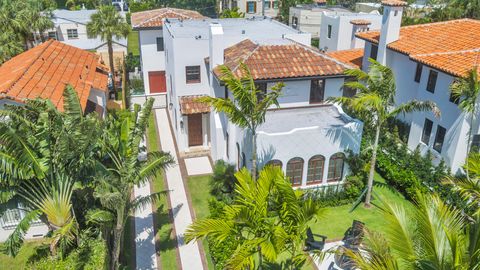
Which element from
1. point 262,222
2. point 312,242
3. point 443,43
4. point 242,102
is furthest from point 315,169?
point 443,43

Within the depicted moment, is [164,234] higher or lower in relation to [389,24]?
lower

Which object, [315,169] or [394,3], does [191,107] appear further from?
[394,3]

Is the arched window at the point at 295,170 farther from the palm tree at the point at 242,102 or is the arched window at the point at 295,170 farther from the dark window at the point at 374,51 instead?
the dark window at the point at 374,51

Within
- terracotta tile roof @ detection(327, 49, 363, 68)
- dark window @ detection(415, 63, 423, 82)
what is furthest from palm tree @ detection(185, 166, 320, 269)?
terracotta tile roof @ detection(327, 49, 363, 68)

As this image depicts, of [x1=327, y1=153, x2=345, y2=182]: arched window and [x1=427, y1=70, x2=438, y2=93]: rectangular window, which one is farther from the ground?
[x1=427, y1=70, x2=438, y2=93]: rectangular window

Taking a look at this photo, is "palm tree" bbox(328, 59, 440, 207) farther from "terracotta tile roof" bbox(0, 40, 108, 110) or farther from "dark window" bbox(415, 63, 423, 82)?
"terracotta tile roof" bbox(0, 40, 108, 110)

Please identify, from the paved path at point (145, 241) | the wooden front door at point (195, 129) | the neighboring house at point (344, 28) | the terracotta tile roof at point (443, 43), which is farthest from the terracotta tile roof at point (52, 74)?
the neighboring house at point (344, 28)

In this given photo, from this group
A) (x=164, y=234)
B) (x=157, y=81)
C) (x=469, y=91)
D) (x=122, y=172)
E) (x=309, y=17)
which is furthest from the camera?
(x=309, y=17)
